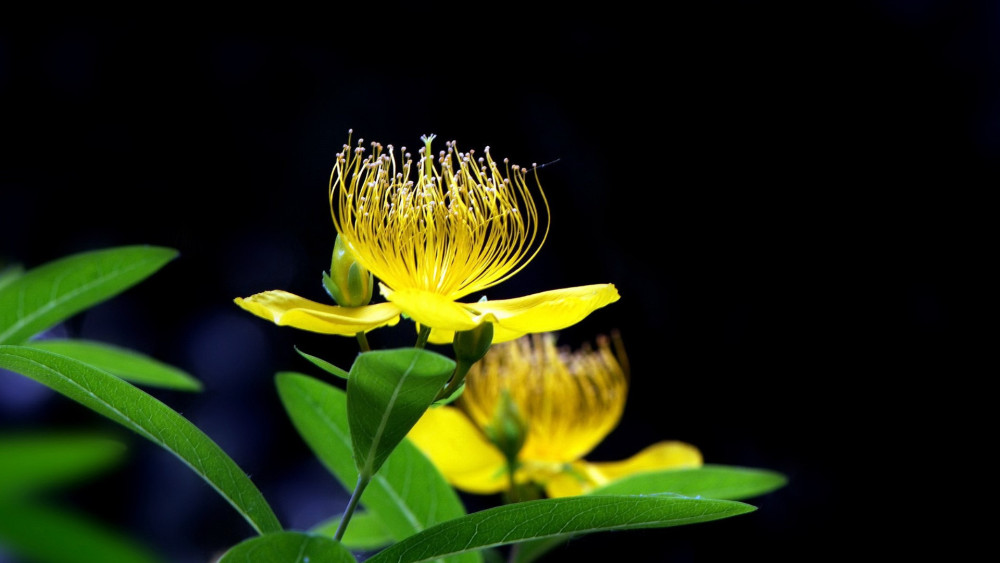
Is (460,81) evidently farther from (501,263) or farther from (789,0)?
(501,263)

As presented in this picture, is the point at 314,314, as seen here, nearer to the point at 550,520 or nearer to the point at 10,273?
the point at 550,520

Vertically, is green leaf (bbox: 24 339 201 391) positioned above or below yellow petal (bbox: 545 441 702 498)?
above

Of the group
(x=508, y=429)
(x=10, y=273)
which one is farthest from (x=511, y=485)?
(x=10, y=273)

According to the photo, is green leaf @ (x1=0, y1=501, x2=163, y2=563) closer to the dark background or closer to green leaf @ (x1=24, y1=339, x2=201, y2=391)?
green leaf @ (x1=24, y1=339, x2=201, y2=391)

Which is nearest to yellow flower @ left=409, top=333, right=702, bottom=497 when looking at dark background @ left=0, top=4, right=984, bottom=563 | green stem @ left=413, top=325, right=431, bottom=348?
green stem @ left=413, top=325, right=431, bottom=348

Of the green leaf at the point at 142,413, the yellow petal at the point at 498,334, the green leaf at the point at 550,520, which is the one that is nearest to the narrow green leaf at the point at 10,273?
the green leaf at the point at 142,413

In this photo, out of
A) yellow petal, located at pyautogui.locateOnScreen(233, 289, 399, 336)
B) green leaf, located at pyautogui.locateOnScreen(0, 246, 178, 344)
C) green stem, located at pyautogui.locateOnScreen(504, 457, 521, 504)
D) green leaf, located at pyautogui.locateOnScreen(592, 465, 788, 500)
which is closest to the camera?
yellow petal, located at pyautogui.locateOnScreen(233, 289, 399, 336)

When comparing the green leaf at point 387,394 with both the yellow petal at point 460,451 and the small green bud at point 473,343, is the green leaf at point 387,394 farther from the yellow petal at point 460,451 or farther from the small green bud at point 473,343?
the yellow petal at point 460,451

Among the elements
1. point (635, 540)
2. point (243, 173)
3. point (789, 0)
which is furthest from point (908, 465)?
point (243, 173)
